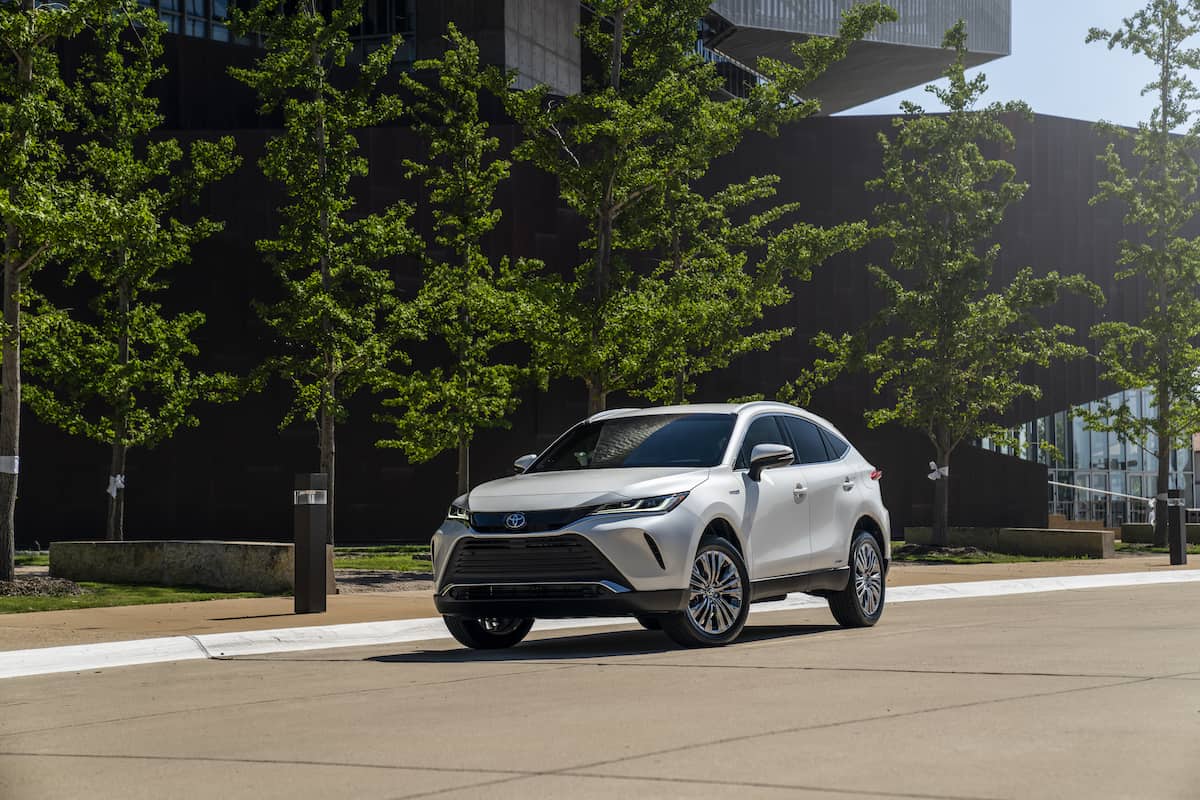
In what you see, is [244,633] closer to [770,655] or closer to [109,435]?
[770,655]

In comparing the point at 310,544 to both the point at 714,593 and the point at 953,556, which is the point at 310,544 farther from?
the point at 953,556

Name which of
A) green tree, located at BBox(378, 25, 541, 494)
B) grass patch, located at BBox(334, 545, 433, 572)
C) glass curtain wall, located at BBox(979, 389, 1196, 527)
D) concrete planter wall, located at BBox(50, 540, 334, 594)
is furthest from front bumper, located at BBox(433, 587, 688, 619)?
glass curtain wall, located at BBox(979, 389, 1196, 527)

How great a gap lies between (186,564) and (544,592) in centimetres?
1023

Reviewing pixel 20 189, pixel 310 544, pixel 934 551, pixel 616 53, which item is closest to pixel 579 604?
pixel 310 544

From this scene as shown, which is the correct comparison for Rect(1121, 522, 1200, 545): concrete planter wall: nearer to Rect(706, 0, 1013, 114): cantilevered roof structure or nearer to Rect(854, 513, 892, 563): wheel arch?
Rect(706, 0, 1013, 114): cantilevered roof structure

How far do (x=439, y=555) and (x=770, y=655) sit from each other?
2.57m

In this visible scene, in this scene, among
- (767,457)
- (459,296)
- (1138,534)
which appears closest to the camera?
(767,457)

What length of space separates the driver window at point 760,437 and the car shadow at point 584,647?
145 cm

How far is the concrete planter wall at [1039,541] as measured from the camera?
3177 centimetres

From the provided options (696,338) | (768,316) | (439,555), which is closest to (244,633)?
(439,555)

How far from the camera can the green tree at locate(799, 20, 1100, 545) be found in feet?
108

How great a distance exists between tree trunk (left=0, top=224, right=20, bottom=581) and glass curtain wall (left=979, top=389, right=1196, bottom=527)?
116ft

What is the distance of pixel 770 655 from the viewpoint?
36.1 feet

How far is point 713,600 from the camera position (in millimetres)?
11562
